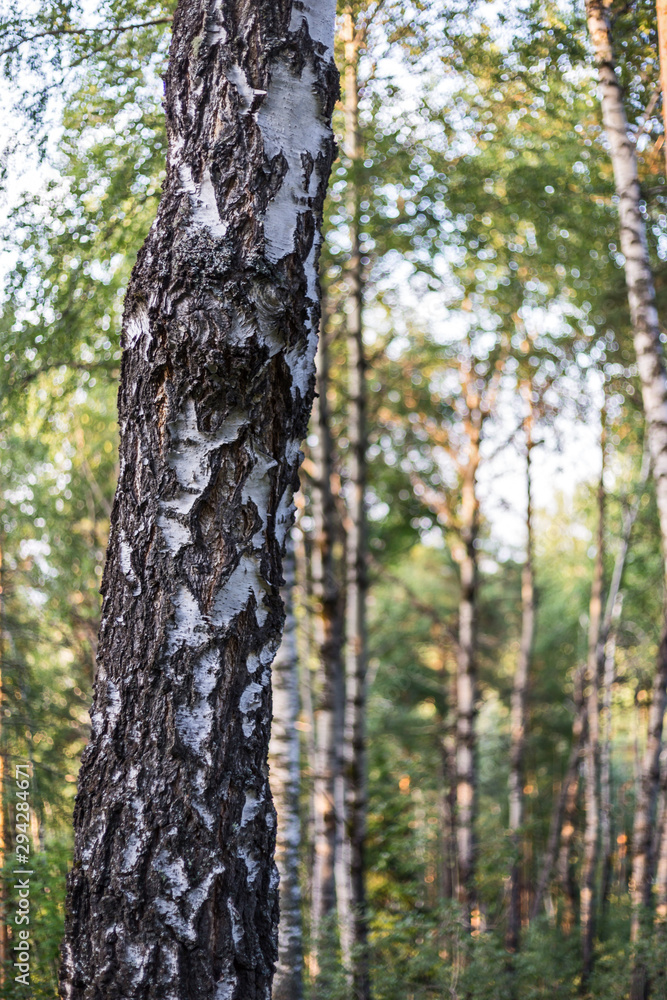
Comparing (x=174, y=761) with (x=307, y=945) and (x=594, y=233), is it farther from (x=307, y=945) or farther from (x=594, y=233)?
(x=594, y=233)

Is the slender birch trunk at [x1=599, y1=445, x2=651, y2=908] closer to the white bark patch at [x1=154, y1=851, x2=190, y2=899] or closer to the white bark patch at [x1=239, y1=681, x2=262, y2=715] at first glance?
the white bark patch at [x1=239, y1=681, x2=262, y2=715]

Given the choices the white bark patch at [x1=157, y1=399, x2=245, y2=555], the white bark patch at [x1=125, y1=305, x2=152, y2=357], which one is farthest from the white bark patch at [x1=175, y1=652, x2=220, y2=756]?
the white bark patch at [x1=125, y1=305, x2=152, y2=357]

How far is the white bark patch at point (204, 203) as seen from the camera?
178 centimetres

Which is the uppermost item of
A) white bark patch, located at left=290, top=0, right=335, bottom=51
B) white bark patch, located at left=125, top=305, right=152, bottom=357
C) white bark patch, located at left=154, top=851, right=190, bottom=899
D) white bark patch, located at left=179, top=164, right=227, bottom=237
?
white bark patch, located at left=290, top=0, right=335, bottom=51

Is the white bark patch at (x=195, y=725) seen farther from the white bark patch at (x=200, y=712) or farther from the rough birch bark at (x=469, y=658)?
the rough birch bark at (x=469, y=658)

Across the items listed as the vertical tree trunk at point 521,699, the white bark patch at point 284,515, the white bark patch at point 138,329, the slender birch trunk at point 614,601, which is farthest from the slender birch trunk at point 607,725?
the white bark patch at point 138,329

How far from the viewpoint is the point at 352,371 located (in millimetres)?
6012

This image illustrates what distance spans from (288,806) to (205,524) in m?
3.09

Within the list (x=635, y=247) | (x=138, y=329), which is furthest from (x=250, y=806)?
(x=635, y=247)

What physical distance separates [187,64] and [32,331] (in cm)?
177

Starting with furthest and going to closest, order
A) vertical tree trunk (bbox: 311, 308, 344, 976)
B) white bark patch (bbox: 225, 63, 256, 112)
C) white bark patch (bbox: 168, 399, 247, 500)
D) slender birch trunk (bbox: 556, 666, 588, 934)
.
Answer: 1. slender birch trunk (bbox: 556, 666, 588, 934)
2. vertical tree trunk (bbox: 311, 308, 344, 976)
3. white bark patch (bbox: 225, 63, 256, 112)
4. white bark patch (bbox: 168, 399, 247, 500)

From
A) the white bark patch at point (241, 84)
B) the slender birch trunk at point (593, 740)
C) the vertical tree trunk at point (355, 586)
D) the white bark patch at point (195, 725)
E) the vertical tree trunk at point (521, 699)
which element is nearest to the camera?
the white bark patch at point (195, 725)

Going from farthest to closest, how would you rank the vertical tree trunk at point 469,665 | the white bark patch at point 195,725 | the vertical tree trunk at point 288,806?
the vertical tree trunk at point 469,665 < the vertical tree trunk at point 288,806 < the white bark patch at point 195,725

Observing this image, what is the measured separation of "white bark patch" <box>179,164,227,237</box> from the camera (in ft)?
5.83
